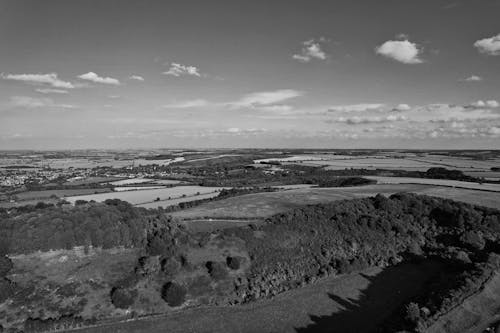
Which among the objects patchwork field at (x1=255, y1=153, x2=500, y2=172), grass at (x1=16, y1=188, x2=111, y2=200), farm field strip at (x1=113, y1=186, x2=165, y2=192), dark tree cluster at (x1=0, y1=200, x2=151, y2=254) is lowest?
grass at (x1=16, y1=188, x2=111, y2=200)

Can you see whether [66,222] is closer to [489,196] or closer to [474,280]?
[474,280]

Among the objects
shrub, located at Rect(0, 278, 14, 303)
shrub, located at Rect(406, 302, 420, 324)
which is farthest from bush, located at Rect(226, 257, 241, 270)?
shrub, located at Rect(0, 278, 14, 303)

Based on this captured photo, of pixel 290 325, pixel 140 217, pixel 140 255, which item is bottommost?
pixel 290 325

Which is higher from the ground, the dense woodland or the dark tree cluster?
the dark tree cluster

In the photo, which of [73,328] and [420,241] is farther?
[420,241]

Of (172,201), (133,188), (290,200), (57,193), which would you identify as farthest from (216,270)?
(57,193)

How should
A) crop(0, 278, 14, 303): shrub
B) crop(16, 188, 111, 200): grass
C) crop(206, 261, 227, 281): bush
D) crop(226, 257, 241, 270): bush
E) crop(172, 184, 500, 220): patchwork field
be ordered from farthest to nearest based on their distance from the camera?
1. crop(16, 188, 111, 200): grass
2. crop(172, 184, 500, 220): patchwork field
3. crop(226, 257, 241, 270): bush
4. crop(206, 261, 227, 281): bush
5. crop(0, 278, 14, 303): shrub

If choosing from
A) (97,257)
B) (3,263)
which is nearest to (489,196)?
(97,257)

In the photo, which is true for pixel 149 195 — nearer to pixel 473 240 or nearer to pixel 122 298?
pixel 122 298

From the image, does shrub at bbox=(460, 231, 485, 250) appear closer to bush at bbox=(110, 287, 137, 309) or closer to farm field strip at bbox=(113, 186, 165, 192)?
bush at bbox=(110, 287, 137, 309)
